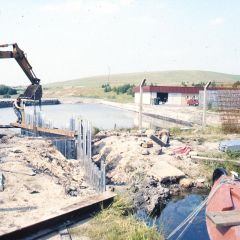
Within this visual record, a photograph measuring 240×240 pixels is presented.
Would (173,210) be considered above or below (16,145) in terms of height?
below

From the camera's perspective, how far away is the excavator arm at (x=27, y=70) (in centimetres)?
2086

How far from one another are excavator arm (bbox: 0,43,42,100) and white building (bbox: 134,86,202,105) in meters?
29.6

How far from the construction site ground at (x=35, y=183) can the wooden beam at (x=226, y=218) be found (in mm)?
3591

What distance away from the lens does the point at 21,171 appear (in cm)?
1291

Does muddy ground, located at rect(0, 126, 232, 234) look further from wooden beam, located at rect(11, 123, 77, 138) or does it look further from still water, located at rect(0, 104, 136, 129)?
still water, located at rect(0, 104, 136, 129)

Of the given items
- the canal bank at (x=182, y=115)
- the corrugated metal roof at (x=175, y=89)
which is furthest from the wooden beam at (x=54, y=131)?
the corrugated metal roof at (x=175, y=89)

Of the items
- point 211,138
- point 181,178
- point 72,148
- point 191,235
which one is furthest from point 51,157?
point 211,138

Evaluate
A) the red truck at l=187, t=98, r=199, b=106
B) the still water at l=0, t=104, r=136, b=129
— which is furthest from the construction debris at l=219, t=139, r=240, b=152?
the red truck at l=187, t=98, r=199, b=106

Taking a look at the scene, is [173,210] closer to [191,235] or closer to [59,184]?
[191,235]

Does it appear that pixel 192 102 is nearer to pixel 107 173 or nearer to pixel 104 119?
pixel 104 119

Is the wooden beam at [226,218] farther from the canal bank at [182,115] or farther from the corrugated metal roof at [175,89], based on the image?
the corrugated metal roof at [175,89]

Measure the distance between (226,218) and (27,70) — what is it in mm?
17399

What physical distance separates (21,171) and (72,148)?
4.91 m

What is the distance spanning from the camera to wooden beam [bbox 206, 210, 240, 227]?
6.84 meters
